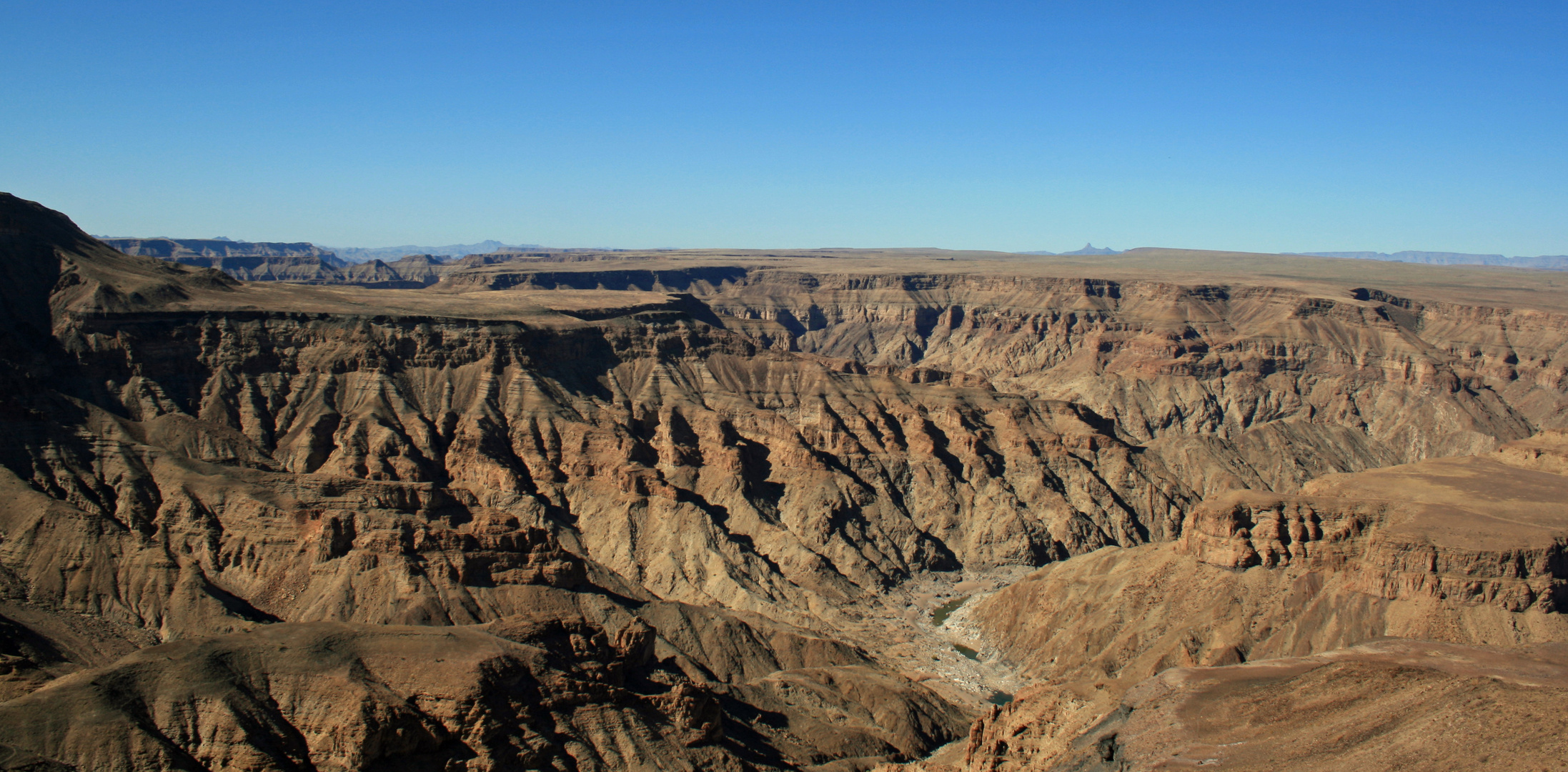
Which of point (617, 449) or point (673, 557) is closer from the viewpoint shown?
point (673, 557)

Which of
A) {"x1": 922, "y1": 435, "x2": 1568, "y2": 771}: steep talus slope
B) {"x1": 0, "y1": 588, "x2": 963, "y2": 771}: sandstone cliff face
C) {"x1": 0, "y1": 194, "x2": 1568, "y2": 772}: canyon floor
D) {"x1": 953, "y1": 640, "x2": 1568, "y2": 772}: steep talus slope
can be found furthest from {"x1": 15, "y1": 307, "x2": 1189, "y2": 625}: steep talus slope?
{"x1": 953, "y1": 640, "x2": 1568, "y2": 772}: steep talus slope

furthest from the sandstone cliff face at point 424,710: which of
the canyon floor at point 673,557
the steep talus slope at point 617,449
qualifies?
the steep talus slope at point 617,449

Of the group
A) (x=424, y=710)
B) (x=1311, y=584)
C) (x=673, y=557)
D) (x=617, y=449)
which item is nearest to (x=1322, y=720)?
(x=1311, y=584)

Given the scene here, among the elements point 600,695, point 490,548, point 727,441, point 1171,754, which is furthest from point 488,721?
point 727,441

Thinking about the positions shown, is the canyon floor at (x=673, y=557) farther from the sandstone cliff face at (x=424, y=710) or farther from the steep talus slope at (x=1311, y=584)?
the steep talus slope at (x=1311, y=584)

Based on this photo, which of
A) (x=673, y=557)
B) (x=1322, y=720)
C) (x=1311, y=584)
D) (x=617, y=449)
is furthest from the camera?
(x=617, y=449)

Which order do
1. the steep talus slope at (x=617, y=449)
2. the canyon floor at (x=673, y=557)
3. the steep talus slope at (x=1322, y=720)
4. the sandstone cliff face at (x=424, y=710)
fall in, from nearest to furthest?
the steep talus slope at (x=1322, y=720), the sandstone cliff face at (x=424, y=710), the canyon floor at (x=673, y=557), the steep talus slope at (x=617, y=449)

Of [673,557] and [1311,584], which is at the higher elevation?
[1311,584]

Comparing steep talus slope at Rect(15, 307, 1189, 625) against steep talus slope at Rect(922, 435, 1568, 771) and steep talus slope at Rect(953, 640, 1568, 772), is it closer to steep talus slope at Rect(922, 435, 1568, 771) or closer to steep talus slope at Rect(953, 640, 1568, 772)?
steep talus slope at Rect(922, 435, 1568, 771)

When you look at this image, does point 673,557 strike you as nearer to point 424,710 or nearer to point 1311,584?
point 424,710
